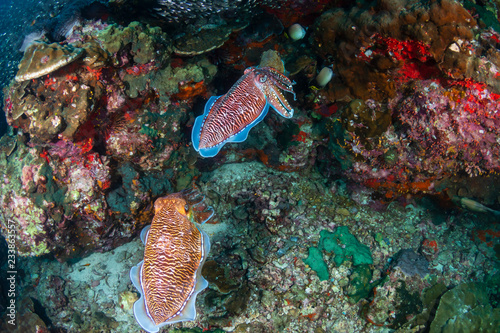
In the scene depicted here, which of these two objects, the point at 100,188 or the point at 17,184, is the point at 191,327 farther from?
the point at 17,184

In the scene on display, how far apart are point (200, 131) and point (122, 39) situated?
2044 mm

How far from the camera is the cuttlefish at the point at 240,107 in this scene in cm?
407

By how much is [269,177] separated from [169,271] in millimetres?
3493

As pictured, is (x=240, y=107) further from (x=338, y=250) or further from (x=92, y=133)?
(x=338, y=250)

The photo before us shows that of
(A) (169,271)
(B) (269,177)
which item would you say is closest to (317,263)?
(B) (269,177)

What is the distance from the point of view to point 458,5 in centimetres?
312

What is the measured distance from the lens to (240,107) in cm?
413

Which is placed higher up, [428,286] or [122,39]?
[122,39]

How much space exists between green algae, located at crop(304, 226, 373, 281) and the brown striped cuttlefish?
2420 millimetres

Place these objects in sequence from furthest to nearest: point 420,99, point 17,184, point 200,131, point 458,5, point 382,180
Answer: point 382,180, point 17,184, point 200,131, point 420,99, point 458,5

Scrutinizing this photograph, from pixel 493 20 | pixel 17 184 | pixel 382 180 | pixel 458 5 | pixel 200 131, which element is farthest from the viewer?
pixel 382 180

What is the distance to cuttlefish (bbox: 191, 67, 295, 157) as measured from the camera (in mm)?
4070

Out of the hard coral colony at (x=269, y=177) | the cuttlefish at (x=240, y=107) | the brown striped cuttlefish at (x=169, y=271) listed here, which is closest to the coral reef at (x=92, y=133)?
the hard coral colony at (x=269, y=177)

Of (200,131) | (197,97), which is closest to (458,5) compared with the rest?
(200,131)
